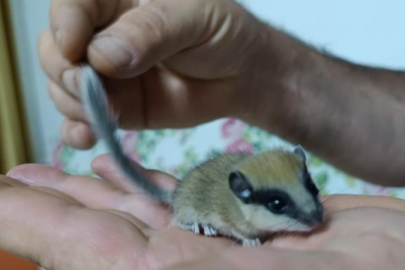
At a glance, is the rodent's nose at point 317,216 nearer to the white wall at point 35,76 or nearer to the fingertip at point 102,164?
the fingertip at point 102,164

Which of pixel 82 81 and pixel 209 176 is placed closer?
pixel 82 81

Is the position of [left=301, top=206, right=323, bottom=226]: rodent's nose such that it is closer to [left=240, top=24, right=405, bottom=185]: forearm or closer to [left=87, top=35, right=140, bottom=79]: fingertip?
[left=87, top=35, right=140, bottom=79]: fingertip

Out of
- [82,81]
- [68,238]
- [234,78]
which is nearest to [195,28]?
[82,81]

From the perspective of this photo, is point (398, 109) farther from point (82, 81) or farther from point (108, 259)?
point (108, 259)

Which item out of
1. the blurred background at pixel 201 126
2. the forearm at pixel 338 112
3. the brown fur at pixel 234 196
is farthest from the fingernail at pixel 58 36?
the blurred background at pixel 201 126

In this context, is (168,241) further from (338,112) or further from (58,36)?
(338,112)
